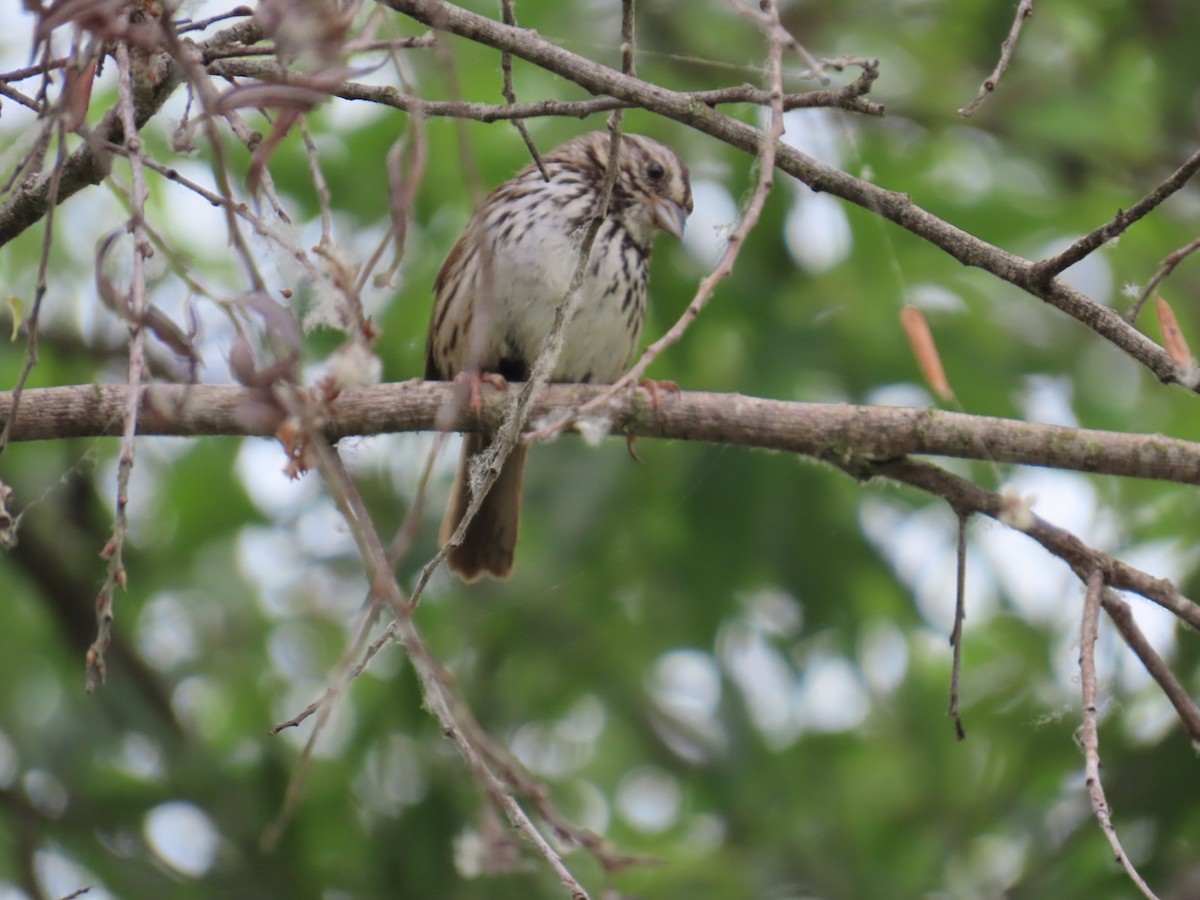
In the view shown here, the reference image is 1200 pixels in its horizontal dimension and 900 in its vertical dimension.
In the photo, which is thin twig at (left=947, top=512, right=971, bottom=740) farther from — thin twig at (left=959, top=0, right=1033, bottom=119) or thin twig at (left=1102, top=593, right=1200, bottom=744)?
thin twig at (left=959, top=0, right=1033, bottom=119)

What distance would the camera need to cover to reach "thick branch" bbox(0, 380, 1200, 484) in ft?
8.88

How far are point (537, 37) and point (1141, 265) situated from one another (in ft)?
11.5

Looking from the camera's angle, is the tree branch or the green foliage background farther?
the green foliage background

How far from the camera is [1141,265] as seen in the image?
5.07m

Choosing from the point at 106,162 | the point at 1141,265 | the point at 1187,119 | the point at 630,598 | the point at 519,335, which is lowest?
the point at 106,162

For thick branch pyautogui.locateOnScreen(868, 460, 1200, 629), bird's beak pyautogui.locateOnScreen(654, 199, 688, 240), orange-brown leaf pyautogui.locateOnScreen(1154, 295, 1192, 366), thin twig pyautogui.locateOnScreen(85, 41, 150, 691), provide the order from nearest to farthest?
thin twig pyautogui.locateOnScreen(85, 41, 150, 691) → orange-brown leaf pyautogui.locateOnScreen(1154, 295, 1192, 366) → thick branch pyautogui.locateOnScreen(868, 460, 1200, 629) → bird's beak pyautogui.locateOnScreen(654, 199, 688, 240)

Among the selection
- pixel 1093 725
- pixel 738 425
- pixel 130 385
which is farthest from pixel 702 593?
pixel 130 385

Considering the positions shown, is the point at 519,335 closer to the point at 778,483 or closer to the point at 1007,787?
the point at 778,483

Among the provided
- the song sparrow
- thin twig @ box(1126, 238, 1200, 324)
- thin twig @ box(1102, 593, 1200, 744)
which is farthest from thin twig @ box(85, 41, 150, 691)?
the song sparrow

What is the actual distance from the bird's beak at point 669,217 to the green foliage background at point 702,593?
1.71 feet

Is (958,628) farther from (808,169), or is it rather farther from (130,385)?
(130,385)

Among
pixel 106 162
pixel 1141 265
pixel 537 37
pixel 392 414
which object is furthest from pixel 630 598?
pixel 106 162

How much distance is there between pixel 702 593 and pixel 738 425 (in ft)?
6.40

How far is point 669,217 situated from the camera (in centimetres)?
438
